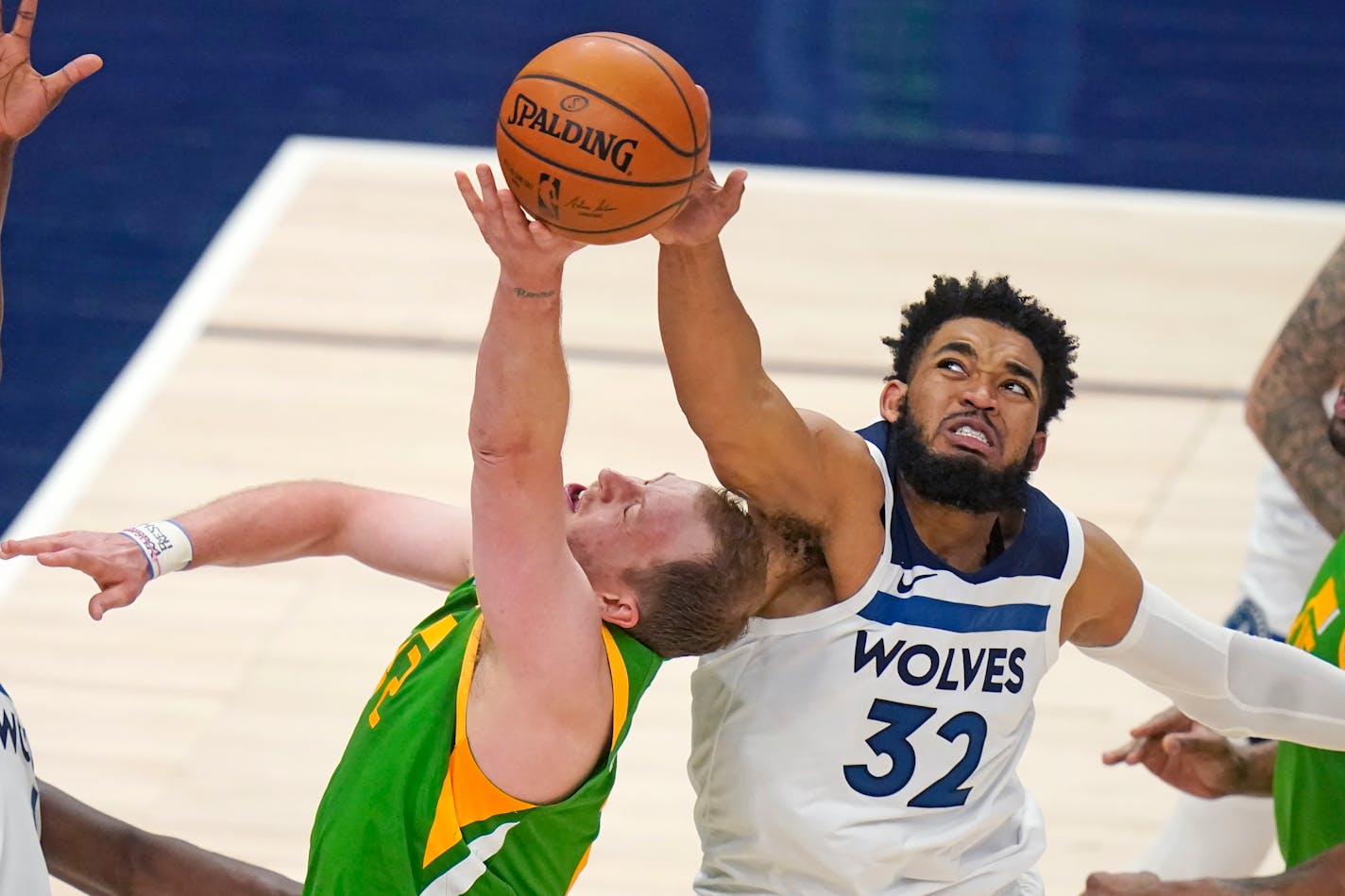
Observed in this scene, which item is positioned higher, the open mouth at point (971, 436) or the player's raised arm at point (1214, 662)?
the open mouth at point (971, 436)

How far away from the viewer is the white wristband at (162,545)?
3451 mm

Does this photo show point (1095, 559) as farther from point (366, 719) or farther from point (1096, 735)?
point (1096, 735)

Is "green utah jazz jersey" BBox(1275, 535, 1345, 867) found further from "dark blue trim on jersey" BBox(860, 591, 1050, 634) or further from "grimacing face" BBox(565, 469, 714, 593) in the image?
"grimacing face" BBox(565, 469, 714, 593)

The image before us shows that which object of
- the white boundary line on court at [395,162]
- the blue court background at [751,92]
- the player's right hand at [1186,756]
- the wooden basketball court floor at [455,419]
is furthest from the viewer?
the blue court background at [751,92]

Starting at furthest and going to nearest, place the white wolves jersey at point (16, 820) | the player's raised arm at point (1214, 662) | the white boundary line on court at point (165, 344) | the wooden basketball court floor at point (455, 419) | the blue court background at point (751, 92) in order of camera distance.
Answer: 1. the blue court background at point (751, 92)
2. the white boundary line on court at point (165, 344)
3. the wooden basketball court floor at point (455, 419)
4. the player's raised arm at point (1214, 662)
5. the white wolves jersey at point (16, 820)

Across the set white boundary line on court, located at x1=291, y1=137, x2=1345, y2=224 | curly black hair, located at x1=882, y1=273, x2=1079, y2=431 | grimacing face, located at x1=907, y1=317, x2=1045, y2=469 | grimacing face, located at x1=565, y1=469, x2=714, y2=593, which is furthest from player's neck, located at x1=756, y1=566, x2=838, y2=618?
white boundary line on court, located at x1=291, y1=137, x2=1345, y2=224

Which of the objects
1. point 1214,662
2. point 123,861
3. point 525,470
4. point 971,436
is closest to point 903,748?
point 971,436

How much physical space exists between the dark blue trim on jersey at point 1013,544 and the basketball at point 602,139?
0.74m

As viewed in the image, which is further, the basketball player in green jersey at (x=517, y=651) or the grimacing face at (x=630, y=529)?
the grimacing face at (x=630, y=529)

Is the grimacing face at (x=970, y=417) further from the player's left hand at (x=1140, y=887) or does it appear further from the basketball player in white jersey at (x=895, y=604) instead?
the player's left hand at (x=1140, y=887)

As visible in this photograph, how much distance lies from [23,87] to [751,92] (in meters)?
7.40

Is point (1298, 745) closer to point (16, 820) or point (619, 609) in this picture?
point (619, 609)

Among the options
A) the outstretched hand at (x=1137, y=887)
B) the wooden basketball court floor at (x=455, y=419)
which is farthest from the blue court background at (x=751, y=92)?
the outstretched hand at (x=1137, y=887)

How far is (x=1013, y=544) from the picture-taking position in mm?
3557
